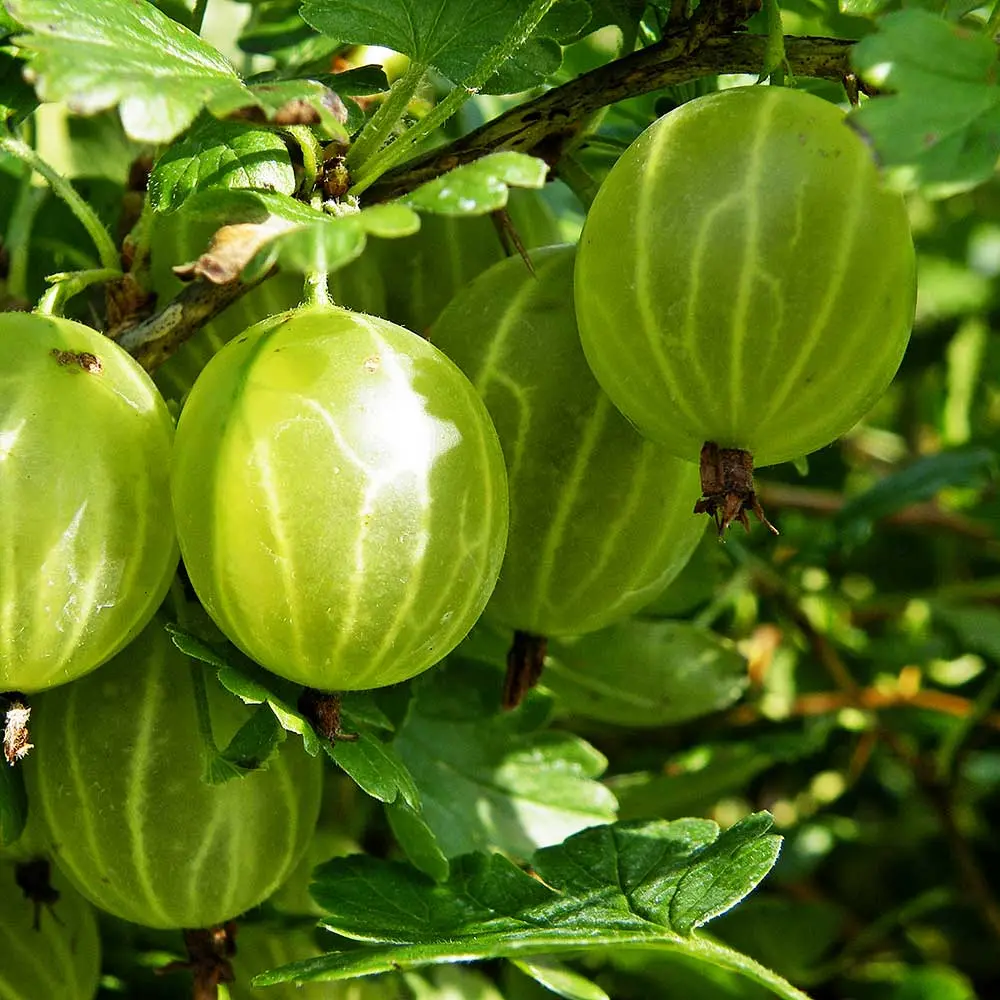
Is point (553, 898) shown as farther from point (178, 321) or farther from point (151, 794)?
point (178, 321)

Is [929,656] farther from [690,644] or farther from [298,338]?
[298,338]

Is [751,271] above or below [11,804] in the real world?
above

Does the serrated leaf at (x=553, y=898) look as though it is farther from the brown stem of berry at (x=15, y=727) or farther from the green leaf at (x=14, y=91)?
the green leaf at (x=14, y=91)

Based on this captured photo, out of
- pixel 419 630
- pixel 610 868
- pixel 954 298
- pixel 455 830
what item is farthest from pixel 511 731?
pixel 954 298

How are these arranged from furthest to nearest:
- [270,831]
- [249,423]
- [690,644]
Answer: [690,644] → [270,831] → [249,423]

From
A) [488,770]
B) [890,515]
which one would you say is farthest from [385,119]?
[890,515]

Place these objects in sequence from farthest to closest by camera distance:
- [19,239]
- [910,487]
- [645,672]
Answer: [910,487], [645,672], [19,239]

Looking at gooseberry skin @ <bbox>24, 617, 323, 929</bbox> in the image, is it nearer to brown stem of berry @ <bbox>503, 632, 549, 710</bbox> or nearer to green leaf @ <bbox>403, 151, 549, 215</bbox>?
brown stem of berry @ <bbox>503, 632, 549, 710</bbox>

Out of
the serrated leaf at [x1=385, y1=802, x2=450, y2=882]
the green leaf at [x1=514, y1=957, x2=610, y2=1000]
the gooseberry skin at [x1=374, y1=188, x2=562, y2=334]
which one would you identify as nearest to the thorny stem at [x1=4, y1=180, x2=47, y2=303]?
the gooseberry skin at [x1=374, y1=188, x2=562, y2=334]
